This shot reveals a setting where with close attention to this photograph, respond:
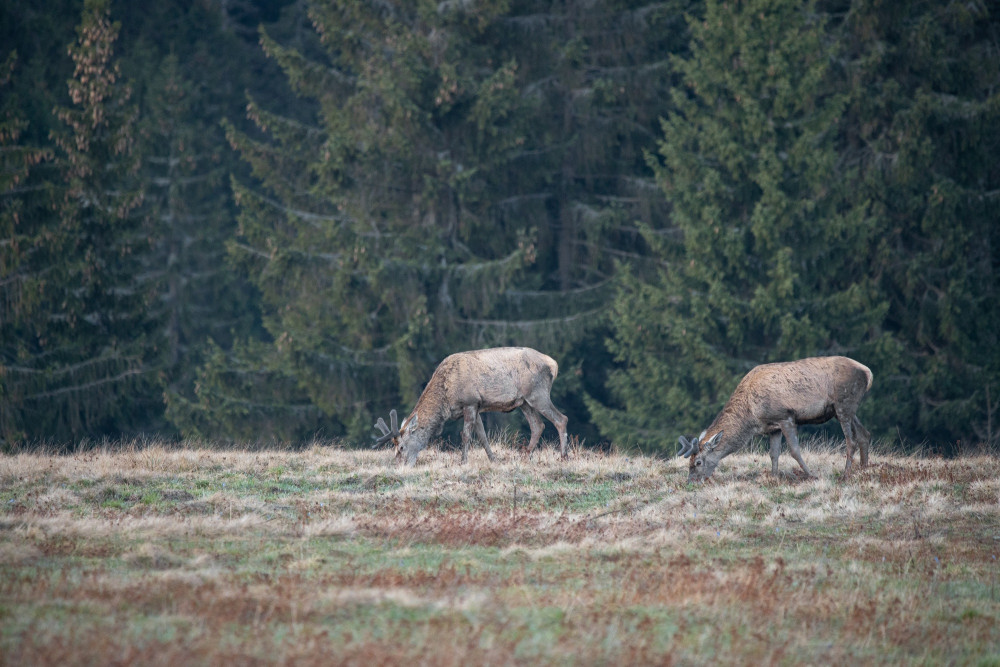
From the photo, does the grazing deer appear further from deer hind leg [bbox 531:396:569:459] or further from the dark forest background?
the dark forest background

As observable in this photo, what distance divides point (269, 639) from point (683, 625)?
3.30 metres

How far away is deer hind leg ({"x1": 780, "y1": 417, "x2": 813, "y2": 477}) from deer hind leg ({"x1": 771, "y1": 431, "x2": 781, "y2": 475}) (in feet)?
1.13


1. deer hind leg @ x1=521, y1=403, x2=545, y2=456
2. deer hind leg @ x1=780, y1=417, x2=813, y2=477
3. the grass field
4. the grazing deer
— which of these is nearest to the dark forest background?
deer hind leg @ x1=521, y1=403, x2=545, y2=456

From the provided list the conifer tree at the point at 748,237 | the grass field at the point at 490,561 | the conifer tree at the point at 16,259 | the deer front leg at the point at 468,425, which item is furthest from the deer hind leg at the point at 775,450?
the conifer tree at the point at 16,259

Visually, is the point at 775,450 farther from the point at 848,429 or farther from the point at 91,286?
the point at 91,286

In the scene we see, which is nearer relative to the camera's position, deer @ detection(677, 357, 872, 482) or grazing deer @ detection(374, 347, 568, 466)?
deer @ detection(677, 357, 872, 482)

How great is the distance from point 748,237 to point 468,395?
1368cm

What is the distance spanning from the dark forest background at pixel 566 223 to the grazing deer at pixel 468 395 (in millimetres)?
10626

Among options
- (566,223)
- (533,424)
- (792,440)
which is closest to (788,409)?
(792,440)

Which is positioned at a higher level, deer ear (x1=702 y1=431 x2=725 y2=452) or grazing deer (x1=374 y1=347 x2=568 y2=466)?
grazing deer (x1=374 y1=347 x2=568 y2=466)

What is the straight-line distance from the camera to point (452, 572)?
10102mm

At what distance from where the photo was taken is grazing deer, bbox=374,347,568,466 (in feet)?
55.2

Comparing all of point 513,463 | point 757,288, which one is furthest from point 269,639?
point 757,288

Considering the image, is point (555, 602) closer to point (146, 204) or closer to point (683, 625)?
point (683, 625)
